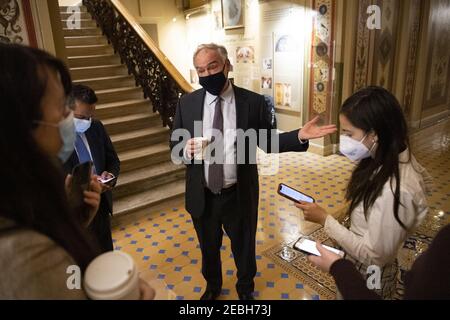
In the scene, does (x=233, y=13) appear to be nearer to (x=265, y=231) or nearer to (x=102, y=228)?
(x=265, y=231)

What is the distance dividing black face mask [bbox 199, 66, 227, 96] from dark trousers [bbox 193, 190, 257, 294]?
28.0 inches

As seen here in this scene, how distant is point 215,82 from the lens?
2094 millimetres

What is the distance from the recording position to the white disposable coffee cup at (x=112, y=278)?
0.77 meters

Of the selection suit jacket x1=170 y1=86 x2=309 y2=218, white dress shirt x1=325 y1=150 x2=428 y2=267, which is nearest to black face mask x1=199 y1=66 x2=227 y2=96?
suit jacket x1=170 y1=86 x2=309 y2=218

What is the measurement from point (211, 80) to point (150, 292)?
1.50 meters

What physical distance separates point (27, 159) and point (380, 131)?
1313 mm

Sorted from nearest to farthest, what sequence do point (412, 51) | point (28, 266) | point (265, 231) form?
1. point (28, 266)
2. point (265, 231)
3. point (412, 51)

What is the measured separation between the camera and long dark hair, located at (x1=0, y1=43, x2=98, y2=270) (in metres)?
0.70

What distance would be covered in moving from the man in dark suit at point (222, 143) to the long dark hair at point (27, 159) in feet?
4.12

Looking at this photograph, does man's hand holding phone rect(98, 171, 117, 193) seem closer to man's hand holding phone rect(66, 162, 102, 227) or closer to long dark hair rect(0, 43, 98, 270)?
man's hand holding phone rect(66, 162, 102, 227)

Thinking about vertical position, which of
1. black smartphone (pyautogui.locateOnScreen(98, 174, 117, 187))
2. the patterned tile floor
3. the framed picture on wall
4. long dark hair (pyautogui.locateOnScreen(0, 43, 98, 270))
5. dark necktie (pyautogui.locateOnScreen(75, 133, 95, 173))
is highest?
the framed picture on wall

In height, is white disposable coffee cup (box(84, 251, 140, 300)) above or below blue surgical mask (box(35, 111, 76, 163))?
below

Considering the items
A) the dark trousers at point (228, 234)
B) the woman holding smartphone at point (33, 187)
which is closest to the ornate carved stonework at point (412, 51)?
the dark trousers at point (228, 234)

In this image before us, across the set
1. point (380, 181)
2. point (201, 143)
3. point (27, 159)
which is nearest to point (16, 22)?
point (201, 143)
